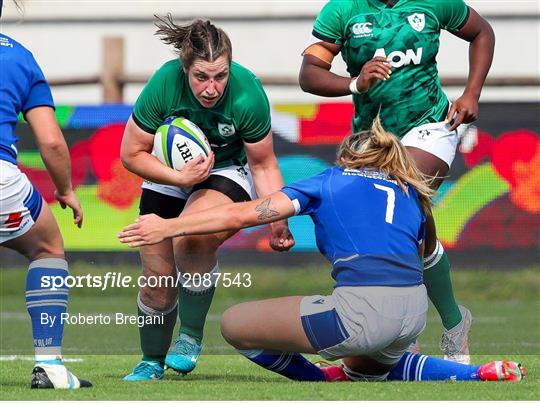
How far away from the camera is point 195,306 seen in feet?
21.9

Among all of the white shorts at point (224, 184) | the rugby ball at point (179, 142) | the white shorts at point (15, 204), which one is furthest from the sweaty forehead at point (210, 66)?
A: the white shorts at point (15, 204)

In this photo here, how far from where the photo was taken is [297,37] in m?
18.8

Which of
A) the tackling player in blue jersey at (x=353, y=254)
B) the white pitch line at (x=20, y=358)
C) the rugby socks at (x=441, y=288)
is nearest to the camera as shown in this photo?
the tackling player in blue jersey at (x=353, y=254)

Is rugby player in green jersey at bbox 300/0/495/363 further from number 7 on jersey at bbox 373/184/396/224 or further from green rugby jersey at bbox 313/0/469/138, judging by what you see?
number 7 on jersey at bbox 373/184/396/224

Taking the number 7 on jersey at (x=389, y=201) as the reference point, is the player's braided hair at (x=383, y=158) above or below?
above

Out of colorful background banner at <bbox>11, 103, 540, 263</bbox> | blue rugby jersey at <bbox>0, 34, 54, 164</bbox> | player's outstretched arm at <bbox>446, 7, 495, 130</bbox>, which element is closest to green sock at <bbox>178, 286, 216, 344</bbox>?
blue rugby jersey at <bbox>0, 34, 54, 164</bbox>

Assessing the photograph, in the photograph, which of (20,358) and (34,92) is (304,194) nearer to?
(34,92)

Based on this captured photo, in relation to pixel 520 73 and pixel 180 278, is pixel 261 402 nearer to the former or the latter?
pixel 180 278

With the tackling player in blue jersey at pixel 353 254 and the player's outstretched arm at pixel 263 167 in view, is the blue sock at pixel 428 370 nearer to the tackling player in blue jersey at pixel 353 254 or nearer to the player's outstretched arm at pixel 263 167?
the tackling player in blue jersey at pixel 353 254

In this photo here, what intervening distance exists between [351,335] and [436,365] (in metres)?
0.60

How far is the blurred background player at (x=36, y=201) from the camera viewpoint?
225 inches

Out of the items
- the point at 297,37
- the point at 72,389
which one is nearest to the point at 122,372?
the point at 72,389

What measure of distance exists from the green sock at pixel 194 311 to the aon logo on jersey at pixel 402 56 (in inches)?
59.3

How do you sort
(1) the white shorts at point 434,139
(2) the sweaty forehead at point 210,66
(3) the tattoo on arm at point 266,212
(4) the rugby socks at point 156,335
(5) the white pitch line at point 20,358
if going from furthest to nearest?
(5) the white pitch line at point 20,358, (1) the white shorts at point 434,139, (4) the rugby socks at point 156,335, (2) the sweaty forehead at point 210,66, (3) the tattoo on arm at point 266,212
